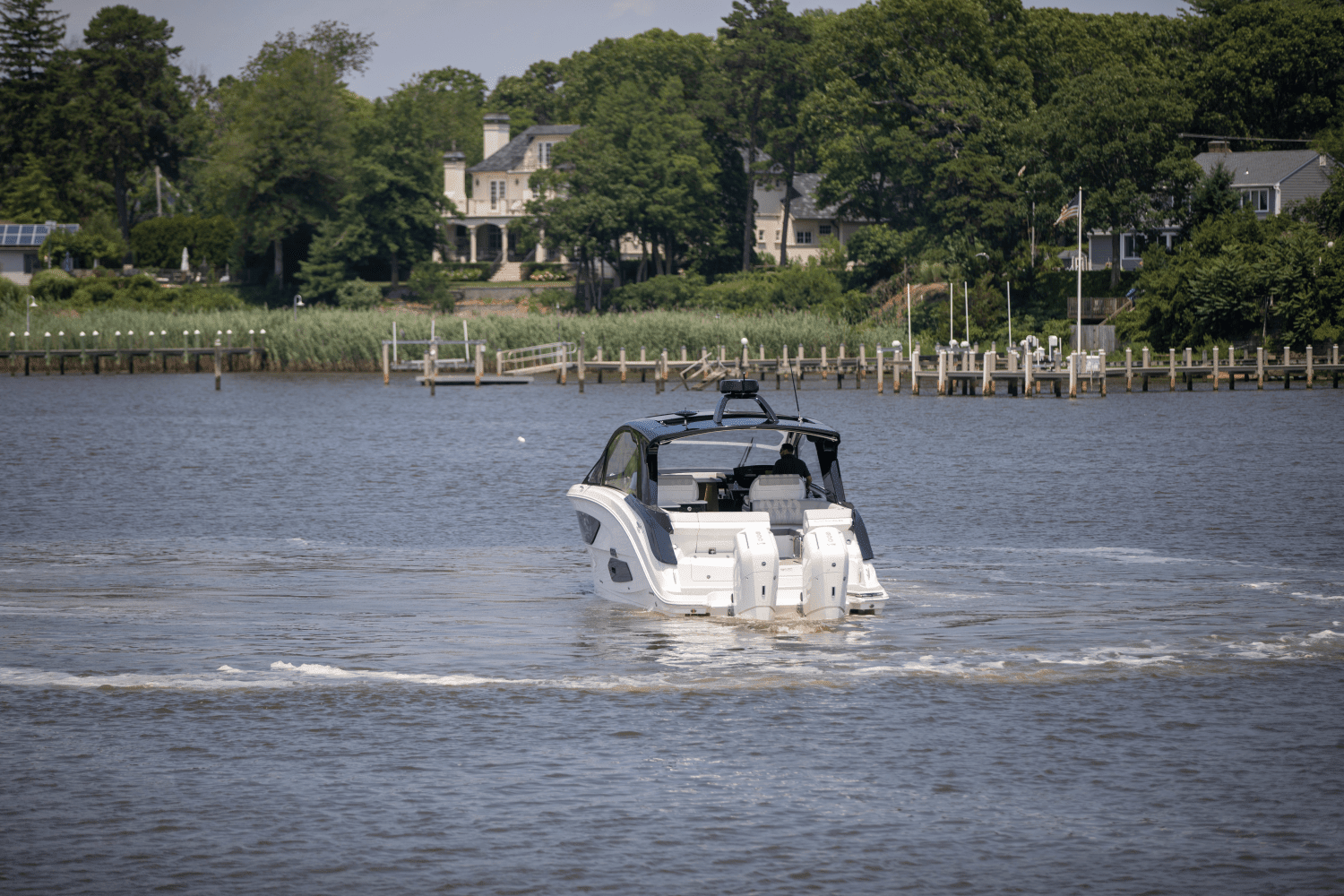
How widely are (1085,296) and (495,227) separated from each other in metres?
55.6

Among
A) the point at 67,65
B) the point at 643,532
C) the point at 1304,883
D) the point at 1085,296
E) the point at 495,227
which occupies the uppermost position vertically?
the point at 67,65

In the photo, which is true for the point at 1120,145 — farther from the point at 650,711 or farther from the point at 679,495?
the point at 650,711

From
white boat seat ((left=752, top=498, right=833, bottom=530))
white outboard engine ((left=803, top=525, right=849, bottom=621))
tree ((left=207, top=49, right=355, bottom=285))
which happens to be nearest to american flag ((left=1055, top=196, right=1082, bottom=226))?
tree ((left=207, top=49, right=355, bottom=285))

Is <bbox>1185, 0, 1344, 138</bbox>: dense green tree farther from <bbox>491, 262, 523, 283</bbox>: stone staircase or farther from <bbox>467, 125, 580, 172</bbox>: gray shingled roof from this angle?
<bbox>467, 125, 580, 172</bbox>: gray shingled roof

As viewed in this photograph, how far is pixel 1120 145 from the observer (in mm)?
81688

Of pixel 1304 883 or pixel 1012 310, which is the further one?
pixel 1012 310

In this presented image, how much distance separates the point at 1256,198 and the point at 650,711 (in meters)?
79.3

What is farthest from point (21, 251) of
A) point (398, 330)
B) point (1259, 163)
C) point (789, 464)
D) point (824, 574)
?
point (824, 574)

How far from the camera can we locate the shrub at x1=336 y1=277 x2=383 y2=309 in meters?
105

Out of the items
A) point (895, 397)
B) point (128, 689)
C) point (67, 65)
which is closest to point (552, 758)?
point (128, 689)

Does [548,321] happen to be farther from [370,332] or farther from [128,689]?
[128,689]

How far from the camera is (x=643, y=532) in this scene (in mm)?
17906

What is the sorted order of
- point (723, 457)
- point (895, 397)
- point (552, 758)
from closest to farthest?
point (552, 758) → point (723, 457) → point (895, 397)

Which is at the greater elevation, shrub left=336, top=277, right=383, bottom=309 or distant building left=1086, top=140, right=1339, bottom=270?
distant building left=1086, top=140, right=1339, bottom=270
